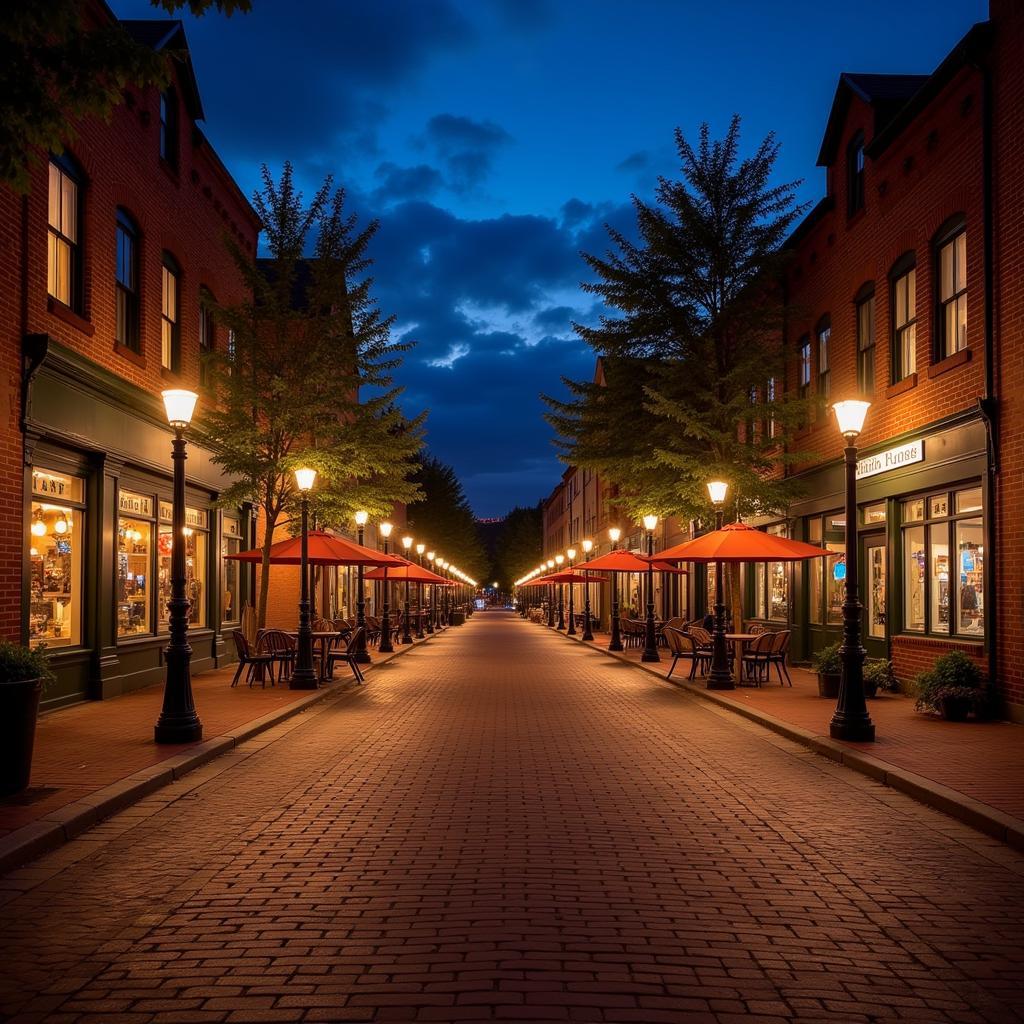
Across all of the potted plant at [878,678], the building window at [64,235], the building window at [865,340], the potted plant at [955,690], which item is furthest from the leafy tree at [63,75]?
the building window at [865,340]

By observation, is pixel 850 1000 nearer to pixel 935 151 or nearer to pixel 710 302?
pixel 935 151

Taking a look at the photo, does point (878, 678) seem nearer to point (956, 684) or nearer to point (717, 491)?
point (956, 684)

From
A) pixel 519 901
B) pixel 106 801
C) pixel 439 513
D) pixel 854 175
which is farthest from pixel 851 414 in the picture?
pixel 439 513

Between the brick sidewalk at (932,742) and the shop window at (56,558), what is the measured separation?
977cm

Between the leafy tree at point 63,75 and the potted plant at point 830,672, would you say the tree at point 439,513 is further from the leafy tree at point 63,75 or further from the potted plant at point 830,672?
the leafy tree at point 63,75

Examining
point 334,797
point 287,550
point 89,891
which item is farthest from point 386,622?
point 89,891

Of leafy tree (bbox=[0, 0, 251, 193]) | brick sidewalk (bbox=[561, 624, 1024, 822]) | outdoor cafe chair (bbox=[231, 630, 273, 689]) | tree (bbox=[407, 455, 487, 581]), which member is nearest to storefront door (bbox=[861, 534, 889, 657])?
brick sidewalk (bbox=[561, 624, 1024, 822])

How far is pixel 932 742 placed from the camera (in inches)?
442

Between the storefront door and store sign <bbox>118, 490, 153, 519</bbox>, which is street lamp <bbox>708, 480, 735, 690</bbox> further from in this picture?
store sign <bbox>118, 490, 153, 519</bbox>

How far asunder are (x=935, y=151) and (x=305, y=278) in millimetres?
26167

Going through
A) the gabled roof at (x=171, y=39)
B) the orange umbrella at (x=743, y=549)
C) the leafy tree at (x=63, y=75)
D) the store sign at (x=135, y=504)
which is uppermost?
the gabled roof at (x=171, y=39)

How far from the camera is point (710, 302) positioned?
886 inches

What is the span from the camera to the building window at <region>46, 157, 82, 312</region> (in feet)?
47.8

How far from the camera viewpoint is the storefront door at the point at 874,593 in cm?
1856
